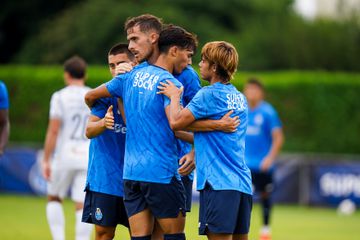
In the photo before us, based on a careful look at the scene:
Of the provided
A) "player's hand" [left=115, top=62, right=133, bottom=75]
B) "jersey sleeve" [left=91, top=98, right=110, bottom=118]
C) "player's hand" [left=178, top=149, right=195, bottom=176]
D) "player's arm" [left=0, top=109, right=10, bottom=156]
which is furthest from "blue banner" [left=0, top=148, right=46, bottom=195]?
"player's hand" [left=178, top=149, right=195, bottom=176]

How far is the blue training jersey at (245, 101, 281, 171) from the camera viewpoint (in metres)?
15.0

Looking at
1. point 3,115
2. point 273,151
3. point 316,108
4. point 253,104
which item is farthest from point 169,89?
point 316,108

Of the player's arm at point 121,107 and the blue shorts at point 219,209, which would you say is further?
the player's arm at point 121,107

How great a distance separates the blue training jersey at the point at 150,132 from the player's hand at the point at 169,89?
0.14 ft

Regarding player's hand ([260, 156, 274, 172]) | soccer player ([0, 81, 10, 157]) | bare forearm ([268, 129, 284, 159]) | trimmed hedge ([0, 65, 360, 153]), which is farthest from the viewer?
trimmed hedge ([0, 65, 360, 153])

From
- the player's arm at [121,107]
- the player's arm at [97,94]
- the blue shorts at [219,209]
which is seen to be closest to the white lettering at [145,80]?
the player's arm at [97,94]

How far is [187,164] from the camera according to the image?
7523mm

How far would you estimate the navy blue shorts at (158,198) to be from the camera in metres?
7.30

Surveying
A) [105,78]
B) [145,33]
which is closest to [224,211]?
[145,33]

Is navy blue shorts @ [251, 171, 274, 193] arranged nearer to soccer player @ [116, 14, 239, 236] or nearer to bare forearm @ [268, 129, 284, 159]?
bare forearm @ [268, 129, 284, 159]

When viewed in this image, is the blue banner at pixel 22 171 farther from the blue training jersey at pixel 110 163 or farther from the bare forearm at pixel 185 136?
the bare forearm at pixel 185 136

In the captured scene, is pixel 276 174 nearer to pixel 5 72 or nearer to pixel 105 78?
pixel 105 78

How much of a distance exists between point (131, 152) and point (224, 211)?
91cm

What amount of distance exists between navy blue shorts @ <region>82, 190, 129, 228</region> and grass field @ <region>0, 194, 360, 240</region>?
429 cm
